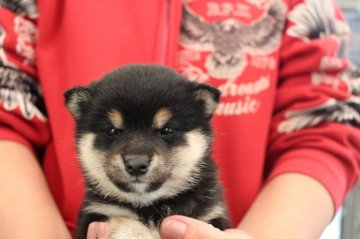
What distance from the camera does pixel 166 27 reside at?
1.35 m

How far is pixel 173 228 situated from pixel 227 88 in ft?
1.91

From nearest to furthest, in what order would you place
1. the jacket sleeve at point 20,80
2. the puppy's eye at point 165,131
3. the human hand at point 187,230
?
the human hand at point 187,230 → the puppy's eye at point 165,131 → the jacket sleeve at point 20,80

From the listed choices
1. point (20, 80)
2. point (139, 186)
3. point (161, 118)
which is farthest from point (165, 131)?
point (20, 80)

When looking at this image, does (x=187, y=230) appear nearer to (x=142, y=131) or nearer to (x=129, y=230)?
(x=129, y=230)

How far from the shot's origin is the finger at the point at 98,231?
0.94 metres

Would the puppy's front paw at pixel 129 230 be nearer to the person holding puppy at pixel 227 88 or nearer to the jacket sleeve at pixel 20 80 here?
the person holding puppy at pixel 227 88

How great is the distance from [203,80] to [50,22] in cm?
50

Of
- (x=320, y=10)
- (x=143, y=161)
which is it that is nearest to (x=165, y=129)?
(x=143, y=161)

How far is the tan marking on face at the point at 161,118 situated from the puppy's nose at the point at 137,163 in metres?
0.09

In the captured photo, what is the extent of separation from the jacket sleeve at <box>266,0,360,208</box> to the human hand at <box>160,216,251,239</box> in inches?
19.7

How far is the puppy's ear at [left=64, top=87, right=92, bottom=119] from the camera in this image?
1047mm

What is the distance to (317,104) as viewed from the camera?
1.39 metres

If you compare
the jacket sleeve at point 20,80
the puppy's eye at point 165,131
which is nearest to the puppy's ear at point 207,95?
the puppy's eye at point 165,131

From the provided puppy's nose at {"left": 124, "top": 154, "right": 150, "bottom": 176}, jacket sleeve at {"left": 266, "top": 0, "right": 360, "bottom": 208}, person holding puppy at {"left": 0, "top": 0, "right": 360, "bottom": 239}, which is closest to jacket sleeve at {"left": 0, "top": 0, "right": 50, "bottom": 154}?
person holding puppy at {"left": 0, "top": 0, "right": 360, "bottom": 239}
